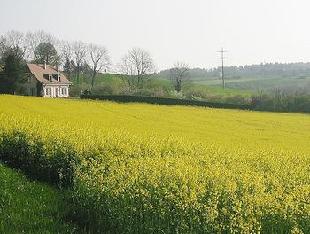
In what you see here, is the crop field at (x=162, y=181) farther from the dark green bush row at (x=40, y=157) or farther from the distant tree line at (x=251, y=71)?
the distant tree line at (x=251, y=71)

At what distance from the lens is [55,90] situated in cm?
9144

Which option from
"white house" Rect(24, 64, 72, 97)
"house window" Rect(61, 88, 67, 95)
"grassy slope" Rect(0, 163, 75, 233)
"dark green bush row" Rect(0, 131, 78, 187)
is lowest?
"grassy slope" Rect(0, 163, 75, 233)

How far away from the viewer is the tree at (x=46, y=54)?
352 ft

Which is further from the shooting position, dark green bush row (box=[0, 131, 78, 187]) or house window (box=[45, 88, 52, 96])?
house window (box=[45, 88, 52, 96])

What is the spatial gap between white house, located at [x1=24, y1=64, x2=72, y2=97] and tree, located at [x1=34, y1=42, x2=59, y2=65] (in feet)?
46.0

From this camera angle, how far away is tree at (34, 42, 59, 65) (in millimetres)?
107188

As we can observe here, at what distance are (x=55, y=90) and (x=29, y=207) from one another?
79334 mm

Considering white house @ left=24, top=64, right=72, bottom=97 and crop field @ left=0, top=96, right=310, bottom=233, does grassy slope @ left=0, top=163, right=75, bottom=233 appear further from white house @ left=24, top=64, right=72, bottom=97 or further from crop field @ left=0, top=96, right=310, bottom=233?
white house @ left=24, top=64, right=72, bottom=97

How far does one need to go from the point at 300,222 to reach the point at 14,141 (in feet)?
45.2

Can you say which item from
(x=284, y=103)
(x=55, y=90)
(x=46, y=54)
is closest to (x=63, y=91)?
(x=55, y=90)

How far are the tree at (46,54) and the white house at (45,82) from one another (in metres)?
14.0

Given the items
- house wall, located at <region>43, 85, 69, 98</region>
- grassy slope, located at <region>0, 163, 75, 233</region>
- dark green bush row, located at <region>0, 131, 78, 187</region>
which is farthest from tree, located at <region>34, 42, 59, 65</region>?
grassy slope, located at <region>0, 163, 75, 233</region>

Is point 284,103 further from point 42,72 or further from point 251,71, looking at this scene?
point 251,71

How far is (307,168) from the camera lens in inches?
577
